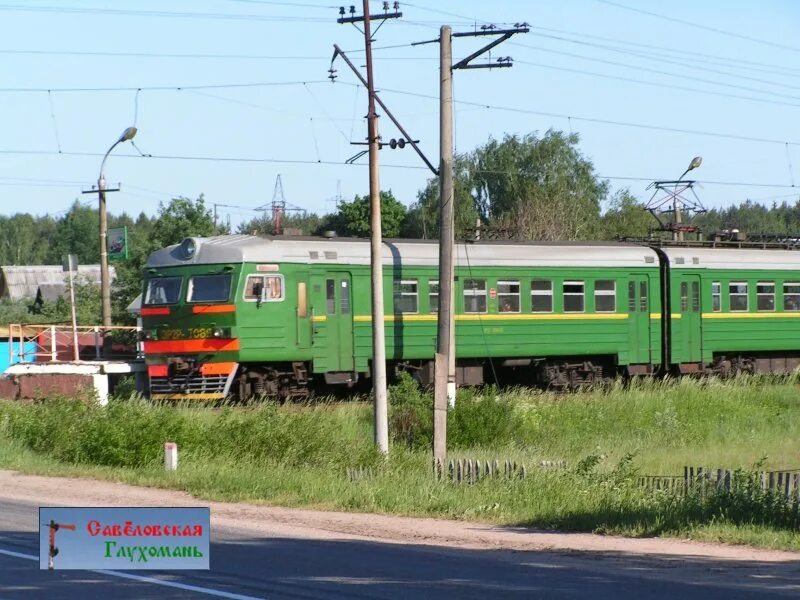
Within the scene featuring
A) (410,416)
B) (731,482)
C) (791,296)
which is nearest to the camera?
(731,482)

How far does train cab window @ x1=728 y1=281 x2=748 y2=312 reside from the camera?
3288cm

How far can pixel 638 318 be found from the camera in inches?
1232

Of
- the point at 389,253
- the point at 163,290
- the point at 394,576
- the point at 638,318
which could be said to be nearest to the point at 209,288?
the point at 163,290

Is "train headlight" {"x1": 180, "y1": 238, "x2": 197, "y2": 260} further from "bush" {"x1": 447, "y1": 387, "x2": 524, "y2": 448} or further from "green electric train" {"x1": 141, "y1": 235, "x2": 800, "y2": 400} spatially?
"bush" {"x1": 447, "y1": 387, "x2": 524, "y2": 448}

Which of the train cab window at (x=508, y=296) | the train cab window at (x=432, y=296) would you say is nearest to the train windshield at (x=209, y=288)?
the train cab window at (x=432, y=296)

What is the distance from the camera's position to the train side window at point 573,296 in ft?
98.0

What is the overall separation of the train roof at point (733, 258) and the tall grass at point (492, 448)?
2957 mm

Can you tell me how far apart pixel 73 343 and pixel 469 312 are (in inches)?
429

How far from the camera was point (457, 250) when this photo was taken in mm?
28594

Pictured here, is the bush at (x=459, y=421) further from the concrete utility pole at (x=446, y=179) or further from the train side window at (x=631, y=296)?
the train side window at (x=631, y=296)

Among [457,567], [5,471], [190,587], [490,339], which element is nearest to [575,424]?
[490,339]

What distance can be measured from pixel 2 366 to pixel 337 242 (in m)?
16.6

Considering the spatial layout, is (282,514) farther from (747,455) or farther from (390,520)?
(747,455)

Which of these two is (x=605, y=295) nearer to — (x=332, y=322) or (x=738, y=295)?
(x=738, y=295)
